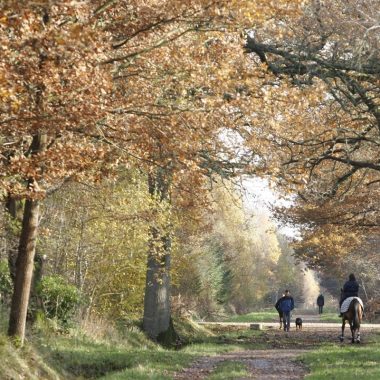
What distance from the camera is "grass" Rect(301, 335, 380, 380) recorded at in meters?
14.1

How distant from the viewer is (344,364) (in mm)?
16688

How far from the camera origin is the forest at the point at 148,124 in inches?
424

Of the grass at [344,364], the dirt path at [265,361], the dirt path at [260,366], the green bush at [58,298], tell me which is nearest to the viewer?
the grass at [344,364]

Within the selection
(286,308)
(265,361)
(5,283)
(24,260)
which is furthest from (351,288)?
(286,308)

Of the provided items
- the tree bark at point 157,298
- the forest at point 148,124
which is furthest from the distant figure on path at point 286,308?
the tree bark at point 157,298

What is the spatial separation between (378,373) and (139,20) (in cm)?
783

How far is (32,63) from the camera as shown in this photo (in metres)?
10.0

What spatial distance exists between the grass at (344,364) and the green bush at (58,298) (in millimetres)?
6451

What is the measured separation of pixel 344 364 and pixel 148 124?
7532 millimetres

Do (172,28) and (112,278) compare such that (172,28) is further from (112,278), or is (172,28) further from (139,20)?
(112,278)

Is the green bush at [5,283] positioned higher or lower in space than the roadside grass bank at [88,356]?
higher

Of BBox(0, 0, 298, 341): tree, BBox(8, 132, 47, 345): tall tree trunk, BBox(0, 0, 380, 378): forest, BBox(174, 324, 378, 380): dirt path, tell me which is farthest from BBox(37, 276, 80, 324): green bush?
BBox(0, 0, 298, 341): tree

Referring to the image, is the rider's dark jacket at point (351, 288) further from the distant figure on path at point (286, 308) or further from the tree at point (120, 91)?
the distant figure on path at point (286, 308)

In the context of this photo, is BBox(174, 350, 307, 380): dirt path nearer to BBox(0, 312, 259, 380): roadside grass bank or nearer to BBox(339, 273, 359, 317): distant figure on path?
BBox(0, 312, 259, 380): roadside grass bank
